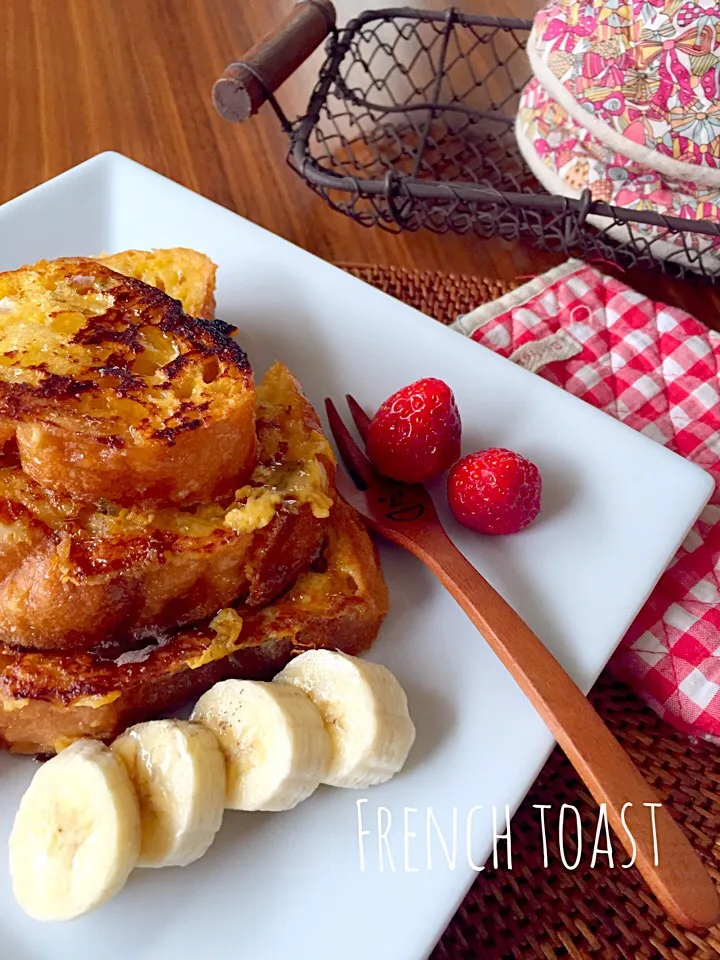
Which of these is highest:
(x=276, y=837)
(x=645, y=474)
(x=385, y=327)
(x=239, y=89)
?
(x=239, y=89)

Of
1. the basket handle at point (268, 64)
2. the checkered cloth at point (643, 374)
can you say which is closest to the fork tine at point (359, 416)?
the checkered cloth at point (643, 374)

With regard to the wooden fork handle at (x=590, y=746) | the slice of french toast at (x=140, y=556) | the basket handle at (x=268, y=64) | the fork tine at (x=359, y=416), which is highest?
the basket handle at (x=268, y=64)

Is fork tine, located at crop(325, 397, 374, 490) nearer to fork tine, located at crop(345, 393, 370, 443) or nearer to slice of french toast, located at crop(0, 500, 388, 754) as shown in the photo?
fork tine, located at crop(345, 393, 370, 443)

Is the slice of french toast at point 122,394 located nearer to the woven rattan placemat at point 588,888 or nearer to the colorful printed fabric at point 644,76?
the woven rattan placemat at point 588,888

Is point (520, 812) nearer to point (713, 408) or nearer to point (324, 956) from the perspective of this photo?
point (324, 956)

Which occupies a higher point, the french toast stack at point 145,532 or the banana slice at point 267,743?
the french toast stack at point 145,532

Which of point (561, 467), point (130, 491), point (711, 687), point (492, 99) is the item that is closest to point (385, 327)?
point (561, 467)

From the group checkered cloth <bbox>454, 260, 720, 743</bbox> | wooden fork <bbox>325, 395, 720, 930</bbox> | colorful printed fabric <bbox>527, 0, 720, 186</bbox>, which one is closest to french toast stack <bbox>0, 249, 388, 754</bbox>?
wooden fork <bbox>325, 395, 720, 930</bbox>
